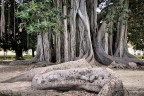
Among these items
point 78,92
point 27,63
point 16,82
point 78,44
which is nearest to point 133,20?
point 78,44

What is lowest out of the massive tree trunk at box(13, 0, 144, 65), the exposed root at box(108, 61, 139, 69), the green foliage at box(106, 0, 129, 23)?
the exposed root at box(108, 61, 139, 69)

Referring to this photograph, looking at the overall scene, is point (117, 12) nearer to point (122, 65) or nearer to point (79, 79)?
point (122, 65)

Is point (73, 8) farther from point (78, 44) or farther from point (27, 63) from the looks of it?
point (27, 63)

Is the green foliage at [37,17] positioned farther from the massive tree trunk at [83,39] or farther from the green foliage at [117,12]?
the green foliage at [117,12]

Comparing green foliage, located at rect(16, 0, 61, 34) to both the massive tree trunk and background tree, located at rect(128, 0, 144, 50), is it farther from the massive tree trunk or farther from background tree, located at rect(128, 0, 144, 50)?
background tree, located at rect(128, 0, 144, 50)

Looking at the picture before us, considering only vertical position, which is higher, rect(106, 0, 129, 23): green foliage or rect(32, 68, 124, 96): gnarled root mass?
rect(106, 0, 129, 23): green foliage

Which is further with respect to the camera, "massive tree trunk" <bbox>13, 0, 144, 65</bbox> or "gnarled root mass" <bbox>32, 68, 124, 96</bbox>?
"massive tree trunk" <bbox>13, 0, 144, 65</bbox>

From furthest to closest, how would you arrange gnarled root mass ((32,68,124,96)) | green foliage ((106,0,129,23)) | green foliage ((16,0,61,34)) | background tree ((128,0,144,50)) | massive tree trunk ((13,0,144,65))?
background tree ((128,0,144,50)) → massive tree trunk ((13,0,144,65)) → green foliage ((106,0,129,23)) → green foliage ((16,0,61,34)) → gnarled root mass ((32,68,124,96))

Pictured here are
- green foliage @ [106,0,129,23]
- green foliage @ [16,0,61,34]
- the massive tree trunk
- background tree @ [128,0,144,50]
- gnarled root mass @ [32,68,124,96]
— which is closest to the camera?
gnarled root mass @ [32,68,124,96]

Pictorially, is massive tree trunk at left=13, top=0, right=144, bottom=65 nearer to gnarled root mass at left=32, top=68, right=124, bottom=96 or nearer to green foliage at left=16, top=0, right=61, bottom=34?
green foliage at left=16, top=0, right=61, bottom=34

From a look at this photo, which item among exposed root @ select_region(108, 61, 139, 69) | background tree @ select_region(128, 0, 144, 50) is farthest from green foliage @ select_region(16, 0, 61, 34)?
background tree @ select_region(128, 0, 144, 50)

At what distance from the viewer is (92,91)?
6758 mm

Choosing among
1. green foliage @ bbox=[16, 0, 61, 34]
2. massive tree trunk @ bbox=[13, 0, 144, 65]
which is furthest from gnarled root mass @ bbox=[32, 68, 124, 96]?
massive tree trunk @ bbox=[13, 0, 144, 65]

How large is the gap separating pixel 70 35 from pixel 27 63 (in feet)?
9.93
